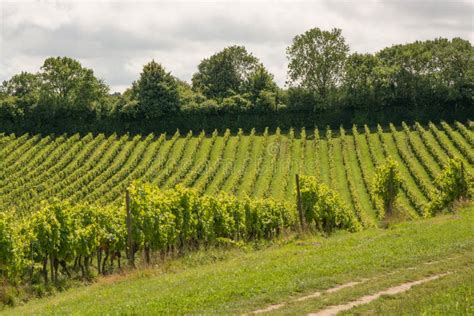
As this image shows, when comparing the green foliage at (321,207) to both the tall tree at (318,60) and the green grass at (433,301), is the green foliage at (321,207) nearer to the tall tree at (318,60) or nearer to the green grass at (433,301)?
the green grass at (433,301)

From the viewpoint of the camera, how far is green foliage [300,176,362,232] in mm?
36156

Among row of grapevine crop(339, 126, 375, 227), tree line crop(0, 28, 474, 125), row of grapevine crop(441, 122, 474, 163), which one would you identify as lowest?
row of grapevine crop(339, 126, 375, 227)

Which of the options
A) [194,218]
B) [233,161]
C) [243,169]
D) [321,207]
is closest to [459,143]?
[243,169]

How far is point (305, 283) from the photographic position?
1603 cm

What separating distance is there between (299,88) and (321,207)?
53.6 meters

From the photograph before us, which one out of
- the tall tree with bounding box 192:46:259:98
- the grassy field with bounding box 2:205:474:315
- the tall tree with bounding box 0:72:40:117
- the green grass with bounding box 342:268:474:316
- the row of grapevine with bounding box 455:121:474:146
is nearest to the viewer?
the green grass with bounding box 342:268:474:316

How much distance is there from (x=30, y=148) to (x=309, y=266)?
6585cm

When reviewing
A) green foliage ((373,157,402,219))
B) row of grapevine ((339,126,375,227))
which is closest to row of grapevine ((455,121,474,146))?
row of grapevine ((339,126,375,227))

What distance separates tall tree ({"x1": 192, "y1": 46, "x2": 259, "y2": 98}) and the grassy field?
76.9 metres

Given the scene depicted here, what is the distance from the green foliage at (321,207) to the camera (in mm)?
36156

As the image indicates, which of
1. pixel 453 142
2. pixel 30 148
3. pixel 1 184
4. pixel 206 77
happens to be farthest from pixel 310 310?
pixel 206 77

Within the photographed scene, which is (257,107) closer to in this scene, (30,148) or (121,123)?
(121,123)

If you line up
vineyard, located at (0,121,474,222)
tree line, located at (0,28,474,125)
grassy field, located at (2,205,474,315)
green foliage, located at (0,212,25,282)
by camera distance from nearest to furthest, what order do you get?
1. grassy field, located at (2,205,474,315)
2. green foliage, located at (0,212,25,282)
3. vineyard, located at (0,121,474,222)
4. tree line, located at (0,28,474,125)

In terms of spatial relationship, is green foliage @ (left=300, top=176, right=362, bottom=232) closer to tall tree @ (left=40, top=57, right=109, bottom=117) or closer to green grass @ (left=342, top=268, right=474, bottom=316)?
green grass @ (left=342, top=268, right=474, bottom=316)
